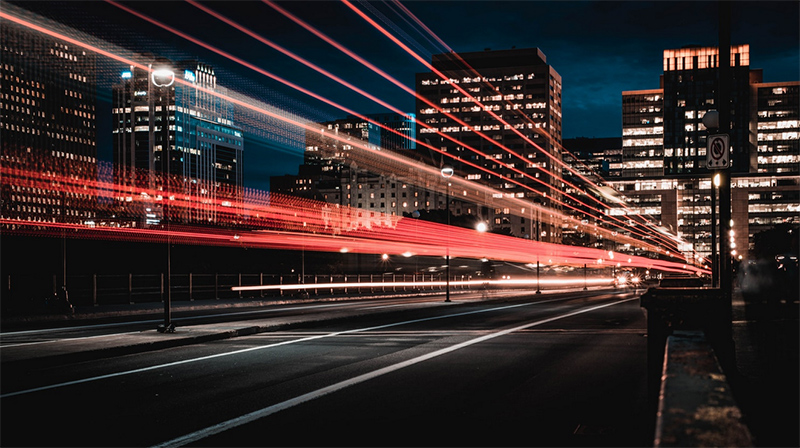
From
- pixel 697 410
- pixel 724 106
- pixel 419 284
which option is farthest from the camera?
pixel 419 284

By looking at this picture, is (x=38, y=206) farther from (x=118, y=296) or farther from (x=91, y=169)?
(x=118, y=296)

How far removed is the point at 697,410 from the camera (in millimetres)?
3891

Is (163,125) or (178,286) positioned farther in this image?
(178,286)

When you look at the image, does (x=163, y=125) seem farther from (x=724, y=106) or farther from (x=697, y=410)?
(x=697, y=410)

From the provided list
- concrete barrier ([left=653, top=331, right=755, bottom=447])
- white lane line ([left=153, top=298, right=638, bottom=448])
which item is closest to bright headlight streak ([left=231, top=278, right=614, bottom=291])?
white lane line ([left=153, top=298, right=638, bottom=448])

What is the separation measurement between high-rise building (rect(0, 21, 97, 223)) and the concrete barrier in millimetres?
129198

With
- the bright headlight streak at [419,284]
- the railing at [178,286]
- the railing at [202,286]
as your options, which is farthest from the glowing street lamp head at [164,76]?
the bright headlight streak at [419,284]

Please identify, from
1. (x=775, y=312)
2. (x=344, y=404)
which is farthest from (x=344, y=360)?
(x=775, y=312)

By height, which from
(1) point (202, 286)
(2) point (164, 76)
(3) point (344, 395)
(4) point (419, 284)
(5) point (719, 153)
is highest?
(2) point (164, 76)

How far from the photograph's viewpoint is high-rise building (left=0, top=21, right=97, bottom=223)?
12862 centimetres

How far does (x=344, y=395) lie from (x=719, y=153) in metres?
9.04

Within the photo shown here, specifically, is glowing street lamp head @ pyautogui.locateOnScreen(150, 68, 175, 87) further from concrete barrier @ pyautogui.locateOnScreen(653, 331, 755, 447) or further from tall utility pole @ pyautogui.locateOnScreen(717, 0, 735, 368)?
concrete barrier @ pyautogui.locateOnScreen(653, 331, 755, 447)

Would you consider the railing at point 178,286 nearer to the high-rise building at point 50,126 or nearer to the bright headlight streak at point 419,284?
the bright headlight streak at point 419,284

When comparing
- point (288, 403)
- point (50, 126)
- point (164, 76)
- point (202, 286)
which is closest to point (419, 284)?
point (202, 286)
